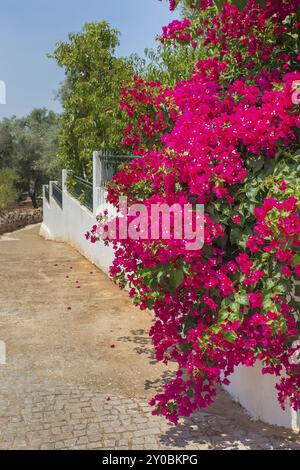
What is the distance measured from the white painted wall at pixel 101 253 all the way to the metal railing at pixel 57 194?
0.25m

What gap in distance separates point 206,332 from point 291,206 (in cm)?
117

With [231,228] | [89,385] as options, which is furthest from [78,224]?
[231,228]

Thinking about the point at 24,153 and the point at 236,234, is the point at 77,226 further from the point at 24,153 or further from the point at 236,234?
the point at 24,153

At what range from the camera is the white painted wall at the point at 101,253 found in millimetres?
4762

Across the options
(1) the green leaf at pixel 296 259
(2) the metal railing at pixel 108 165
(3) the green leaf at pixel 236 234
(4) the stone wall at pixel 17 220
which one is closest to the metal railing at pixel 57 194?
(2) the metal railing at pixel 108 165

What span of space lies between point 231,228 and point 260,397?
Answer: 1.88 metres

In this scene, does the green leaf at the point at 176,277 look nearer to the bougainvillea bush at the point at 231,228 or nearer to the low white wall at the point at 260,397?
the bougainvillea bush at the point at 231,228

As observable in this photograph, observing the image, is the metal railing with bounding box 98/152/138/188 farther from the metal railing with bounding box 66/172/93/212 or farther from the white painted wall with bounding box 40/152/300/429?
the metal railing with bounding box 66/172/93/212

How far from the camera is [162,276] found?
13.0 feet

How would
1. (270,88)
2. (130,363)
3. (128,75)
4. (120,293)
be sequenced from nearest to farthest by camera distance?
1. (270,88)
2. (130,363)
3. (120,293)
4. (128,75)

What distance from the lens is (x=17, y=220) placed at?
3691cm
